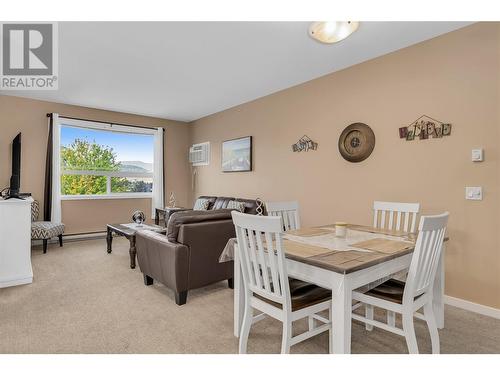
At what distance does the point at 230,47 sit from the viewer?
310 cm

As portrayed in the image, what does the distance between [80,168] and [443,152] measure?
5.72 meters

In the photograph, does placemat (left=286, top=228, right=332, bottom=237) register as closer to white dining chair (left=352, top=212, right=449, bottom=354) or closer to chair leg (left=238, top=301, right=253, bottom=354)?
white dining chair (left=352, top=212, right=449, bottom=354)

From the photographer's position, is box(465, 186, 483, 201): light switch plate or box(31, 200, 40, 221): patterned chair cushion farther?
box(31, 200, 40, 221): patterned chair cushion

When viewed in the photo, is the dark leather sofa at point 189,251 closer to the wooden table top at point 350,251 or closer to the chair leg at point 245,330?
the wooden table top at point 350,251

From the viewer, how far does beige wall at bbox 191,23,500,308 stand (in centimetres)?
253

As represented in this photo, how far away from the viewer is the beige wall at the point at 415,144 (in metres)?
2.53

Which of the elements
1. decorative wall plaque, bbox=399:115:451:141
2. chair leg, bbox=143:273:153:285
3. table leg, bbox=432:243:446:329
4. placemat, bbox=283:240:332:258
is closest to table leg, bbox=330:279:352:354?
placemat, bbox=283:240:332:258

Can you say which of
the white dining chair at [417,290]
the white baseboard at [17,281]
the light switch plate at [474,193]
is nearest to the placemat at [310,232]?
the white dining chair at [417,290]

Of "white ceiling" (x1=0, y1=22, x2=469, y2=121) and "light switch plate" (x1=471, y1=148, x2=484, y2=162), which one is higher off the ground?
"white ceiling" (x1=0, y1=22, x2=469, y2=121)

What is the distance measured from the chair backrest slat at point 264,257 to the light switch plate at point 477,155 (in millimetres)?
2042

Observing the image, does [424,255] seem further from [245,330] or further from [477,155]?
[477,155]

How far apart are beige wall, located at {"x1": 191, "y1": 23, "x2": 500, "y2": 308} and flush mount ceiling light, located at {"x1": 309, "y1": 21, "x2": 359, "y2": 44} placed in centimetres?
135

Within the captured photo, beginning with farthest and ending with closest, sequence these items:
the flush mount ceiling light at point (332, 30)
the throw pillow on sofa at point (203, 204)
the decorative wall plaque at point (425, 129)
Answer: the throw pillow on sofa at point (203, 204), the decorative wall plaque at point (425, 129), the flush mount ceiling light at point (332, 30)
